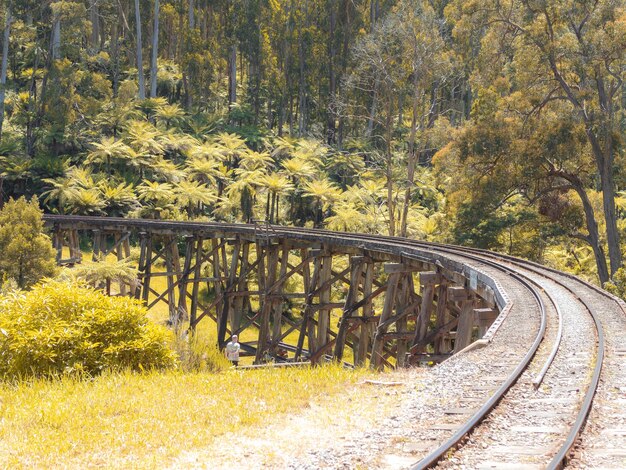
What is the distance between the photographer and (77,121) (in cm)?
4109

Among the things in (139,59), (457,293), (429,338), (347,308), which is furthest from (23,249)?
(139,59)

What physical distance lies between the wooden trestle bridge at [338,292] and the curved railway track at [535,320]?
0.09 metres

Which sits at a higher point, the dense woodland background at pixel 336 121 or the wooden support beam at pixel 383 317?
the dense woodland background at pixel 336 121

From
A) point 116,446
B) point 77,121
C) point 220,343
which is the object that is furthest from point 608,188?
point 77,121

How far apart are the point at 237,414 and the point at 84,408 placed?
1.68 meters

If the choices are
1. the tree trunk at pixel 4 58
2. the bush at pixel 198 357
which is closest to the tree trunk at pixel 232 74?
the tree trunk at pixel 4 58

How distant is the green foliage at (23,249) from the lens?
19031 mm

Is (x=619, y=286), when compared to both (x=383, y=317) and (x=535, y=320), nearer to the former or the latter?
(x=383, y=317)

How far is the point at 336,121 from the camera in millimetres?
52750

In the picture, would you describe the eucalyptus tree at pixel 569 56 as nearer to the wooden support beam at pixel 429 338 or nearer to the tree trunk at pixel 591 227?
the tree trunk at pixel 591 227

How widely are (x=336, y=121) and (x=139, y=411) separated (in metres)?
46.6

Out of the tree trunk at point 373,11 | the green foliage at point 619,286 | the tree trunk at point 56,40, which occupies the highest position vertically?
the tree trunk at point 373,11

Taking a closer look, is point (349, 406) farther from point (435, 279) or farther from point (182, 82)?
point (182, 82)

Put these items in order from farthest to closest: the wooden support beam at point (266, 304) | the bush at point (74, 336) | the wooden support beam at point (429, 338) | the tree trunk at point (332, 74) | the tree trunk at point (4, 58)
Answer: the tree trunk at point (332, 74) < the tree trunk at point (4, 58) < the wooden support beam at point (266, 304) < the wooden support beam at point (429, 338) < the bush at point (74, 336)
